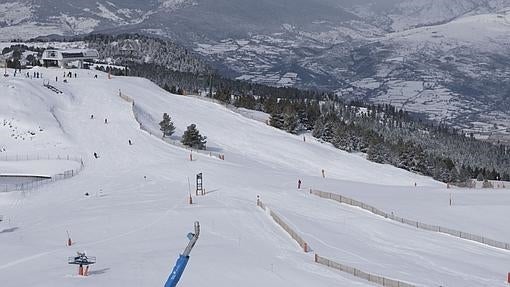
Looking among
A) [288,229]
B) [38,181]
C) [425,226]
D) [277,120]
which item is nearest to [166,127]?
[277,120]

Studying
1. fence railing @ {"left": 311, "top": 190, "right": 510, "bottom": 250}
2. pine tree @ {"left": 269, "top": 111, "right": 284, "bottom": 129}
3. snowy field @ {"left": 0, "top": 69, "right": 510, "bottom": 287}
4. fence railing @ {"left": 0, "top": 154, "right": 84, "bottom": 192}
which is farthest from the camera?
pine tree @ {"left": 269, "top": 111, "right": 284, "bottom": 129}

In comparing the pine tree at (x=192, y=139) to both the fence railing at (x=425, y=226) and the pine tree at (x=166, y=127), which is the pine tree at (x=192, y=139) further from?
the fence railing at (x=425, y=226)

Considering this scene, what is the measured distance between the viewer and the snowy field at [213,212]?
1067 inches

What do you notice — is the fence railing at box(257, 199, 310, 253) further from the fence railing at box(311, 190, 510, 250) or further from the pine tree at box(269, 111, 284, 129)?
the pine tree at box(269, 111, 284, 129)

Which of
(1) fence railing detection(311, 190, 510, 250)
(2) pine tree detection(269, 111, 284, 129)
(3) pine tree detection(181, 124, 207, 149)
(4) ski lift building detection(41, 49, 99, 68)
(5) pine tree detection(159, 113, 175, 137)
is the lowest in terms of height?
(1) fence railing detection(311, 190, 510, 250)

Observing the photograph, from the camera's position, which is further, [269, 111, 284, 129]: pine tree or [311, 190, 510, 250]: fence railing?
[269, 111, 284, 129]: pine tree

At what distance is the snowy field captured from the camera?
88.9 feet

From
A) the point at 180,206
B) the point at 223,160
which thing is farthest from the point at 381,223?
the point at 223,160

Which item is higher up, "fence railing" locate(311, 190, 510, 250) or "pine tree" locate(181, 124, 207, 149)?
"pine tree" locate(181, 124, 207, 149)

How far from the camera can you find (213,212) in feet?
135

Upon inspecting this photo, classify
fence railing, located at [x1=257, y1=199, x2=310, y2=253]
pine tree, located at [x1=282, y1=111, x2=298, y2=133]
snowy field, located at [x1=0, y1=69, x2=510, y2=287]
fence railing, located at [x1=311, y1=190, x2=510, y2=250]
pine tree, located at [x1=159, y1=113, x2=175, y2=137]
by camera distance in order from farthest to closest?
pine tree, located at [x1=282, y1=111, x2=298, y2=133], pine tree, located at [x1=159, y1=113, x2=175, y2=137], fence railing, located at [x1=311, y1=190, x2=510, y2=250], fence railing, located at [x1=257, y1=199, x2=310, y2=253], snowy field, located at [x1=0, y1=69, x2=510, y2=287]

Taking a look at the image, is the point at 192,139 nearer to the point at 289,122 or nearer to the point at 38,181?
the point at 289,122

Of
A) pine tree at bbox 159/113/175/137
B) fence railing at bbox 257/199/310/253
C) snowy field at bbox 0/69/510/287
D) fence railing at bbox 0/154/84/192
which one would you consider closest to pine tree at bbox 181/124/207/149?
snowy field at bbox 0/69/510/287

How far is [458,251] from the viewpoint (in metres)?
36.9
